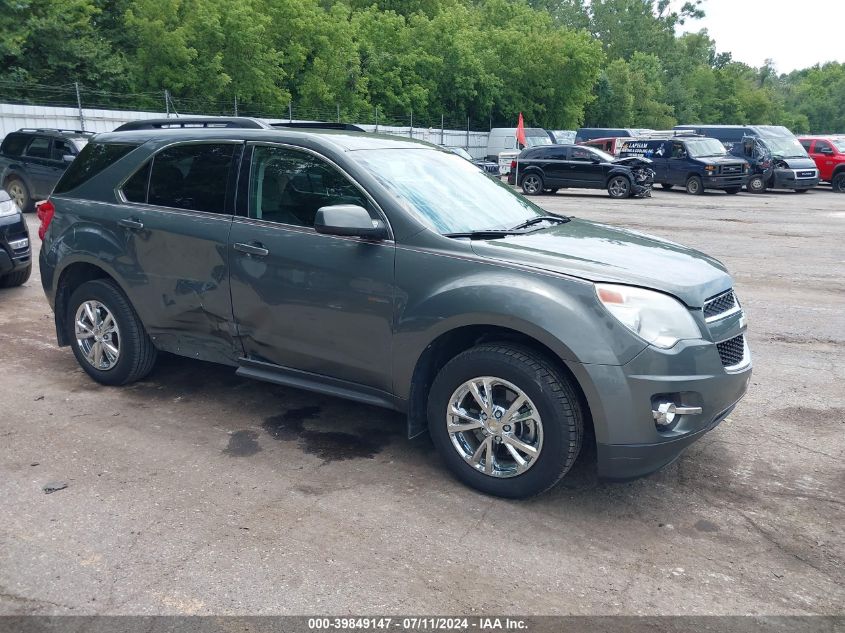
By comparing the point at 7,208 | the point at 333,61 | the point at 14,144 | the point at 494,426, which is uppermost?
the point at 333,61

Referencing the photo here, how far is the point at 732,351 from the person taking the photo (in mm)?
4023

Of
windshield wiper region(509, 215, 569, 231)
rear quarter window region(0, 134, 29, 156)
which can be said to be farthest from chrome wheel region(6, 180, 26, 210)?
windshield wiper region(509, 215, 569, 231)

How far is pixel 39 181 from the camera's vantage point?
1582 cm

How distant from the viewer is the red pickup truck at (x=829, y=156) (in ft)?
92.1

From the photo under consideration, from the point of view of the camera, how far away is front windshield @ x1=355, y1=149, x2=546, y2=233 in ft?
14.4

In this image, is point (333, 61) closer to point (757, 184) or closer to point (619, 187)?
point (619, 187)

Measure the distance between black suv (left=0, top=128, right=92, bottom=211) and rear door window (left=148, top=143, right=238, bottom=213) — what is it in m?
11.7

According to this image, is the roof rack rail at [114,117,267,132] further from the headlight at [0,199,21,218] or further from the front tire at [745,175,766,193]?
the front tire at [745,175,766,193]

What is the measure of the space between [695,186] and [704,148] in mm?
1358

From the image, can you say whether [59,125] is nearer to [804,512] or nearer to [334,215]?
[334,215]

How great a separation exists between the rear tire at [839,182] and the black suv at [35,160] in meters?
25.0

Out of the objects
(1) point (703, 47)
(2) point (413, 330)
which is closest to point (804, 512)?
(2) point (413, 330)

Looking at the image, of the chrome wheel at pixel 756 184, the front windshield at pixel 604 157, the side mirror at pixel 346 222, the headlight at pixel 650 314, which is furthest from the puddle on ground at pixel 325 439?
the chrome wheel at pixel 756 184

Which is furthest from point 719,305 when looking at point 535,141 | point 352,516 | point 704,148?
point 535,141
